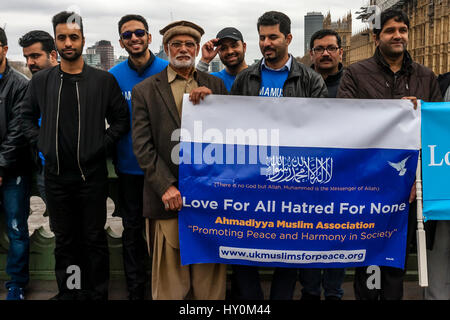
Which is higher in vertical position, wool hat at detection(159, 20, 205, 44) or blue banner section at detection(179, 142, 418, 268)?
wool hat at detection(159, 20, 205, 44)

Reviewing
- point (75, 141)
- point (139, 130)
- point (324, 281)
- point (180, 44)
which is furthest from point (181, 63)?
point (324, 281)

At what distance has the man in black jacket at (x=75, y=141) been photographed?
3.73 meters

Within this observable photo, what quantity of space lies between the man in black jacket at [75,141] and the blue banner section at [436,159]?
2219 mm

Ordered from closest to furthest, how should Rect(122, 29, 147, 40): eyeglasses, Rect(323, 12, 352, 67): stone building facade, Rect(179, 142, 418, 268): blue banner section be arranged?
Rect(179, 142, 418, 268): blue banner section < Rect(122, 29, 147, 40): eyeglasses < Rect(323, 12, 352, 67): stone building facade

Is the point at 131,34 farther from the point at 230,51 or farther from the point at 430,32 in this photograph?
the point at 430,32

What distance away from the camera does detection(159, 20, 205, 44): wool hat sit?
3.53 meters

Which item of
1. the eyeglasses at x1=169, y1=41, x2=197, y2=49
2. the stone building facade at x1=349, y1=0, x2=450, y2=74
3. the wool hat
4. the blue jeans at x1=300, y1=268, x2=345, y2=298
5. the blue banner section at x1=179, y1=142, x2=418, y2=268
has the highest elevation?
the stone building facade at x1=349, y1=0, x2=450, y2=74

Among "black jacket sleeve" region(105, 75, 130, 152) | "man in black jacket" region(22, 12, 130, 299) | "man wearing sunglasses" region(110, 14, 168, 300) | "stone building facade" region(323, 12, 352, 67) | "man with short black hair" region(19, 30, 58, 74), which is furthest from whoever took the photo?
"stone building facade" region(323, 12, 352, 67)

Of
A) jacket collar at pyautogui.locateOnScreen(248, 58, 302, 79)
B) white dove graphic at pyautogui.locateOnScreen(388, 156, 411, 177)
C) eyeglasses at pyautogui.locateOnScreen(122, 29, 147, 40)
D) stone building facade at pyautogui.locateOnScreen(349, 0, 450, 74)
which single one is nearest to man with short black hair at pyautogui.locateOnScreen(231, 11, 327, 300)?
jacket collar at pyautogui.locateOnScreen(248, 58, 302, 79)

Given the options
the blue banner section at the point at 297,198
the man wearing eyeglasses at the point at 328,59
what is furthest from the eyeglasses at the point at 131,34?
the man wearing eyeglasses at the point at 328,59

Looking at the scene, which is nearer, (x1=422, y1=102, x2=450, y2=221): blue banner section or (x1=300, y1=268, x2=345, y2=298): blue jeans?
(x1=422, y1=102, x2=450, y2=221): blue banner section

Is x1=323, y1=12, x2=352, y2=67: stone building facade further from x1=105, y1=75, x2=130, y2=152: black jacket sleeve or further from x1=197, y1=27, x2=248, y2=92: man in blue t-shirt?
x1=105, y1=75, x2=130, y2=152: black jacket sleeve

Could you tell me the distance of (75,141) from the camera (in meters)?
3.73
